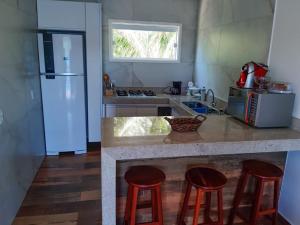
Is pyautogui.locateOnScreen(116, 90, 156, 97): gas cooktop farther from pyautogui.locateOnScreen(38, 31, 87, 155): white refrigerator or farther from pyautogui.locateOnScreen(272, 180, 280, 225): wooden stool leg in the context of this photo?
pyautogui.locateOnScreen(272, 180, 280, 225): wooden stool leg

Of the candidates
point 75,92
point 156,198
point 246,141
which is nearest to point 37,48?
point 75,92

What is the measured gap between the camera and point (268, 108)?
200cm

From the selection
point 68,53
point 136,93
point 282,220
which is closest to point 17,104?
point 68,53

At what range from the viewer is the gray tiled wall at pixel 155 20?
12.7 feet

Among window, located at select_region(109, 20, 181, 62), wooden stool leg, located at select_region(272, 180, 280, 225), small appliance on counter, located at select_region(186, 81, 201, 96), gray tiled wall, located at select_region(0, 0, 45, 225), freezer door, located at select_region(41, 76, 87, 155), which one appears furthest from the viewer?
window, located at select_region(109, 20, 181, 62)

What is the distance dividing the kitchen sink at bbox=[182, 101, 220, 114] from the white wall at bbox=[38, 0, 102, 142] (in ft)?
4.47

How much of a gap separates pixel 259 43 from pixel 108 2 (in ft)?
7.99

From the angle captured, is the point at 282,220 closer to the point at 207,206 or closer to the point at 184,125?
the point at 207,206

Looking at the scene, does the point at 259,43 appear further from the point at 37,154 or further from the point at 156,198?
the point at 37,154

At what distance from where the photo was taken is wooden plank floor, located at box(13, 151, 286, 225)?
2275mm

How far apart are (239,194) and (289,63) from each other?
4.00ft

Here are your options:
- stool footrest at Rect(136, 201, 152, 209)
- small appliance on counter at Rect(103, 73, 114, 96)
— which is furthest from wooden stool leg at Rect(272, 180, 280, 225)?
small appliance on counter at Rect(103, 73, 114, 96)

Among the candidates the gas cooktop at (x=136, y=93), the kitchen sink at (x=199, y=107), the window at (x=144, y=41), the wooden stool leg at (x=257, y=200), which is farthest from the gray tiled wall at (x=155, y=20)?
the wooden stool leg at (x=257, y=200)

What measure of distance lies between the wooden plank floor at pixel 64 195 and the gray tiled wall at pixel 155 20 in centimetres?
155
